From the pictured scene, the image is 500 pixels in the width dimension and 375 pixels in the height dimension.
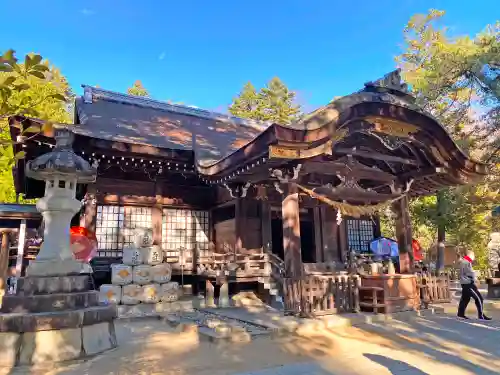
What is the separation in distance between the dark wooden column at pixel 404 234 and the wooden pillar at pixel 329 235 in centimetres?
338

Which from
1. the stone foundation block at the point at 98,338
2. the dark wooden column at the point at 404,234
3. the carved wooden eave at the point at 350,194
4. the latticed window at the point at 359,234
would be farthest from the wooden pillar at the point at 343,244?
the stone foundation block at the point at 98,338

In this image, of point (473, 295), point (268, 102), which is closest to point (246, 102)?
point (268, 102)

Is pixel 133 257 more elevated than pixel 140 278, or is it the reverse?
pixel 133 257

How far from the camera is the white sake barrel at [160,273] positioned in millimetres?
9414

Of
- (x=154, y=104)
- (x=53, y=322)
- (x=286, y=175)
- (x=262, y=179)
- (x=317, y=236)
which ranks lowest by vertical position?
(x=53, y=322)

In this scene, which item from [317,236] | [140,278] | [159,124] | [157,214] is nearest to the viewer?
[140,278]

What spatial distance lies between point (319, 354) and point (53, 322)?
3.79 metres

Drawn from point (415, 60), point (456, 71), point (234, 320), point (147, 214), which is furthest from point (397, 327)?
point (415, 60)

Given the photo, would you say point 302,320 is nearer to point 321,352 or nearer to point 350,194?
point 321,352

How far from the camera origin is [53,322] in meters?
5.20

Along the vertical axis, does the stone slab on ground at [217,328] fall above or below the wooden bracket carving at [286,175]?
below

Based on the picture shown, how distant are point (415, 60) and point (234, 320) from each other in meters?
19.4

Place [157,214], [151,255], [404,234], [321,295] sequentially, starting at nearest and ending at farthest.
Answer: [321,295] < [151,255] < [404,234] < [157,214]

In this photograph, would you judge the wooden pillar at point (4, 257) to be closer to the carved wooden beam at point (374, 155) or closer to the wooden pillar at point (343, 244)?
the wooden pillar at point (343, 244)
